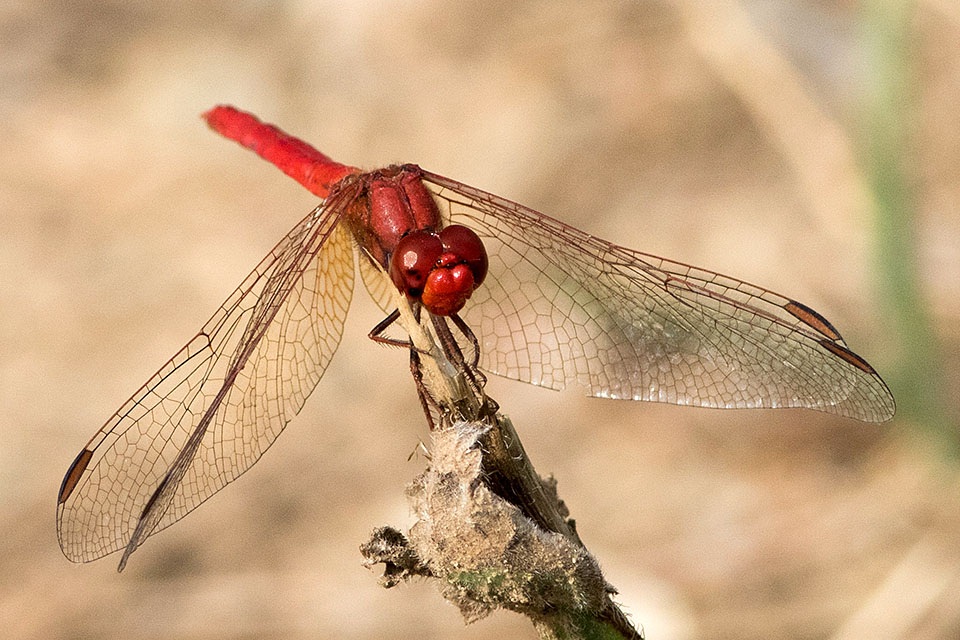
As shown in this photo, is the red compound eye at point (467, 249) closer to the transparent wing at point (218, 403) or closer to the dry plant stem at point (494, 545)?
the transparent wing at point (218, 403)

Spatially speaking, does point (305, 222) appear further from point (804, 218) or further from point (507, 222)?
point (804, 218)

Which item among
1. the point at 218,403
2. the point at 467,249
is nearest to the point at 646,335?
the point at 467,249

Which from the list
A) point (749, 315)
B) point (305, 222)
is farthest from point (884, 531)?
point (305, 222)

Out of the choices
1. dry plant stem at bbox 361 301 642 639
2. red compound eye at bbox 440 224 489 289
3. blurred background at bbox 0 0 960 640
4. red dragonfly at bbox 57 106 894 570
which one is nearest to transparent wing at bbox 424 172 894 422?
red dragonfly at bbox 57 106 894 570

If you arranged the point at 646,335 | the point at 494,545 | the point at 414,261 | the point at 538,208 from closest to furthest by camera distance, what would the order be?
the point at 494,545 → the point at 414,261 → the point at 646,335 → the point at 538,208

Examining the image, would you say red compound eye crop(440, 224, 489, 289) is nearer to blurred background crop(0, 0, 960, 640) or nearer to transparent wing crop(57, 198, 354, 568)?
transparent wing crop(57, 198, 354, 568)

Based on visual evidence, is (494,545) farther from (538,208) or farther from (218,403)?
(538,208)

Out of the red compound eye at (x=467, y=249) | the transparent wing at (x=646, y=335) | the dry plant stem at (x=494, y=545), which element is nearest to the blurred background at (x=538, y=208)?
the transparent wing at (x=646, y=335)
